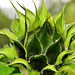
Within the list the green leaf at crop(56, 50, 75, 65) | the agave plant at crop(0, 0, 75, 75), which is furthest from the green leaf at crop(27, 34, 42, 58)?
the green leaf at crop(56, 50, 75, 65)

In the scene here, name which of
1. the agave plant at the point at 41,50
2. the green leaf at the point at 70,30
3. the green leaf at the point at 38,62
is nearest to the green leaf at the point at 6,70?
the agave plant at the point at 41,50

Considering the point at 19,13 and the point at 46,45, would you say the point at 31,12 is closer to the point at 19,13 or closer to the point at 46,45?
the point at 19,13

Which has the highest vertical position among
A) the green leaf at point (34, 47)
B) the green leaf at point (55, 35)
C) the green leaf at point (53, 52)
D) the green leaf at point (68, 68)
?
the green leaf at point (55, 35)

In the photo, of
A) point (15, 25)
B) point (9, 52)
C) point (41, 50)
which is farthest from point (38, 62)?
point (15, 25)

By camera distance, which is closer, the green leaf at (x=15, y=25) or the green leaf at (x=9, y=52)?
the green leaf at (x=9, y=52)

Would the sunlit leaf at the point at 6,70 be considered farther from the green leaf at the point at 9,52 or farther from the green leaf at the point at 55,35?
the green leaf at the point at 55,35

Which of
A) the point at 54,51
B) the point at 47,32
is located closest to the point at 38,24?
the point at 47,32

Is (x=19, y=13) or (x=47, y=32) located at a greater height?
(x=19, y=13)

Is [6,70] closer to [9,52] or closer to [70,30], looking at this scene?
[9,52]
